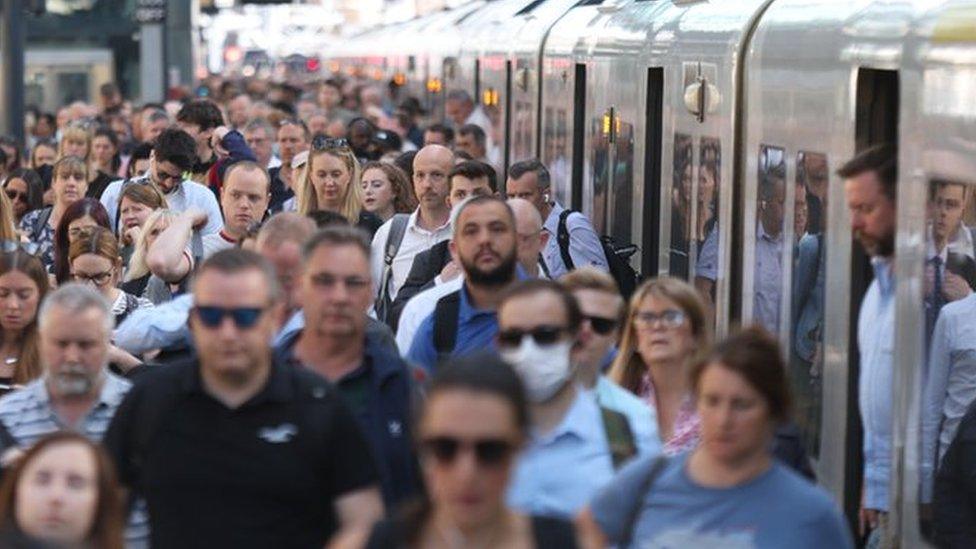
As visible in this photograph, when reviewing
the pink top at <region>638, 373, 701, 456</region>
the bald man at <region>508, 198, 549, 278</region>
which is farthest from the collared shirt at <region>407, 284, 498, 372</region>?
the bald man at <region>508, 198, 549, 278</region>

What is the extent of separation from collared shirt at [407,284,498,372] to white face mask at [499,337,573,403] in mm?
1971

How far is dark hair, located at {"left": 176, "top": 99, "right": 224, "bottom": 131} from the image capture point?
696 inches

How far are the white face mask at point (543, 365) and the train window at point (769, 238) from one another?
4221 mm

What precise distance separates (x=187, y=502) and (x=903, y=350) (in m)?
2.90

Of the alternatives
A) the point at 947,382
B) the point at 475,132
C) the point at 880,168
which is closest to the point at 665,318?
the point at 947,382

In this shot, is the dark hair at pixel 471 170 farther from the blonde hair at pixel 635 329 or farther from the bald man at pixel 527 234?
the blonde hair at pixel 635 329

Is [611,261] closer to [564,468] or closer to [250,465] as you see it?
[564,468]

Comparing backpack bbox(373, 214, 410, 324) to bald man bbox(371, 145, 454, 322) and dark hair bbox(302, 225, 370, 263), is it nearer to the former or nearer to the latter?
bald man bbox(371, 145, 454, 322)

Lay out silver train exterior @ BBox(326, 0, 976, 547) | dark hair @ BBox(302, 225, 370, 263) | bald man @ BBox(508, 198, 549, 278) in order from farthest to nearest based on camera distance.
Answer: bald man @ BBox(508, 198, 549, 278) < silver train exterior @ BBox(326, 0, 976, 547) < dark hair @ BBox(302, 225, 370, 263)

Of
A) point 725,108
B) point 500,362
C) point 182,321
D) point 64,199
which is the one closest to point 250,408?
point 500,362

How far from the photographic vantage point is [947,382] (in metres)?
7.78

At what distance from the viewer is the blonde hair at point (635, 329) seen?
7.70 metres

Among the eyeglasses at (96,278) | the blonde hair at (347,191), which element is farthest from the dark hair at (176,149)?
the eyeglasses at (96,278)

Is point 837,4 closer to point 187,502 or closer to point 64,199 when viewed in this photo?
point 187,502
